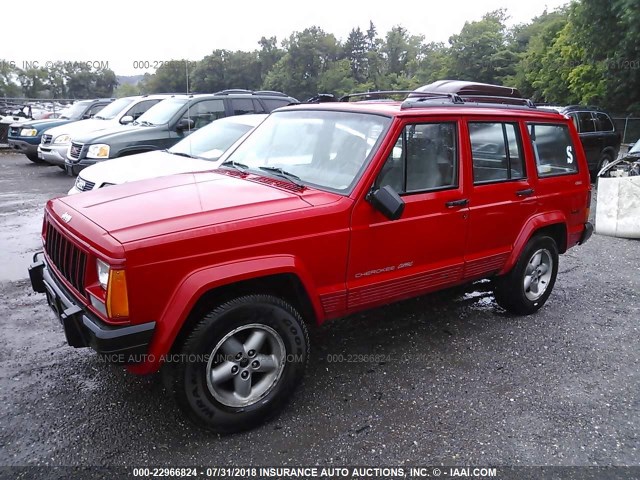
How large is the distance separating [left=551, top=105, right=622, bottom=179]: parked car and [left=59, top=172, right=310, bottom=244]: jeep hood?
11.1m

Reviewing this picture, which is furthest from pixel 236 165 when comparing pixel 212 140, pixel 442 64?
pixel 442 64

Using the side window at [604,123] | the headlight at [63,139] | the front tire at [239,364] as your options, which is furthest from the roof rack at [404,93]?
the side window at [604,123]

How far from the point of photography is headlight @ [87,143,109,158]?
28.8 feet

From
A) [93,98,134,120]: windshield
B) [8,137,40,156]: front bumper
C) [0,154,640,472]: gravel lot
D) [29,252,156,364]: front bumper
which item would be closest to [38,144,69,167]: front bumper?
[93,98,134,120]: windshield

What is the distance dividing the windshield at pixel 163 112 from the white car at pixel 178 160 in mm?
2091

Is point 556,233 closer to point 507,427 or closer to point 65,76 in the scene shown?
point 507,427

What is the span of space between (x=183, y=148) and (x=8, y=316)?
3.41 meters

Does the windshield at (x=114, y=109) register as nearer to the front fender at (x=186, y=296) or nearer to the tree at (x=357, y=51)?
the front fender at (x=186, y=296)

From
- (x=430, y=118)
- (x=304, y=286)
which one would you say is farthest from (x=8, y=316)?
(x=430, y=118)

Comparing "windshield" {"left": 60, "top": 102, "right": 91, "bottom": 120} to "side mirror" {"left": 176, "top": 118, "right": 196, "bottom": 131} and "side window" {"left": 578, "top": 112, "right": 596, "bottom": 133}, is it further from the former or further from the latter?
"side window" {"left": 578, "top": 112, "right": 596, "bottom": 133}

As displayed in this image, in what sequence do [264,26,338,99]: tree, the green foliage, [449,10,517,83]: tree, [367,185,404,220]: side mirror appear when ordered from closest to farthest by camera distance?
[367,185,404,220]: side mirror < the green foliage < [449,10,517,83]: tree < [264,26,338,99]: tree

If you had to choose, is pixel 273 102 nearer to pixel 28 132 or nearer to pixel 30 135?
pixel 30 135

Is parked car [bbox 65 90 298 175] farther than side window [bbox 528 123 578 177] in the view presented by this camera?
Yes

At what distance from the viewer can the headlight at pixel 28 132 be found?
Answer: 14102 mm
